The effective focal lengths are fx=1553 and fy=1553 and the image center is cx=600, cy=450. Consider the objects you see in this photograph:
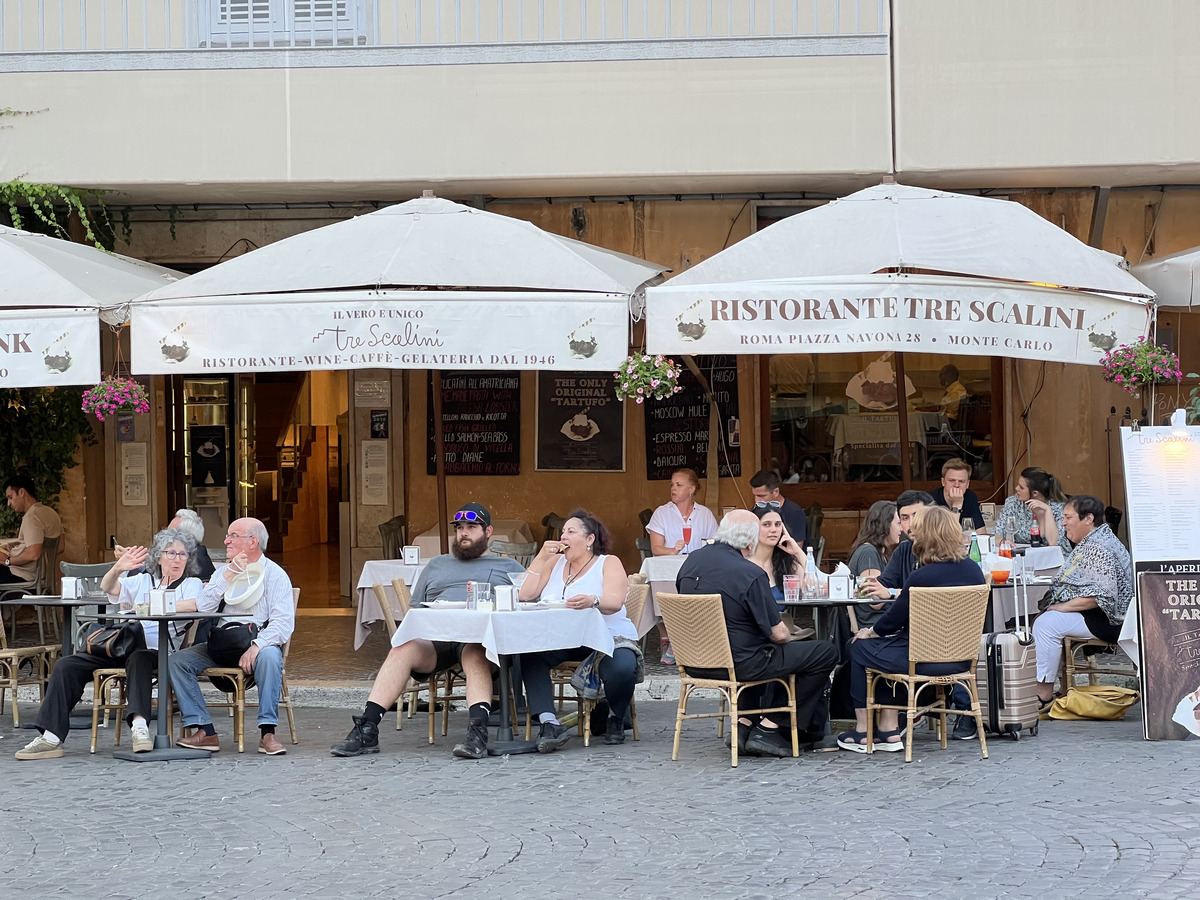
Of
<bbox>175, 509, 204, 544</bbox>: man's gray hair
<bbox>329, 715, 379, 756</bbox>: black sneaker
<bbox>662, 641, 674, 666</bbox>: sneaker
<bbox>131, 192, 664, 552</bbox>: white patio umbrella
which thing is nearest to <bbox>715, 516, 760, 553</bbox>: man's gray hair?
<bbox>131, 192, 664, 552</bbox>: white patio umbrella

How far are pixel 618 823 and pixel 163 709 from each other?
9.86 feet

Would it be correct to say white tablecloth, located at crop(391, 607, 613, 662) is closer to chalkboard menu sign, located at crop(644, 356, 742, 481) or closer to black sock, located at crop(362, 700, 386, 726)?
black sock, located at crop(362, 700, 386, 726)

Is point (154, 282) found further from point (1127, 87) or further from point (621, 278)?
point (1127, 87)

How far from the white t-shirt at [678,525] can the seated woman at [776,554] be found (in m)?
2.64

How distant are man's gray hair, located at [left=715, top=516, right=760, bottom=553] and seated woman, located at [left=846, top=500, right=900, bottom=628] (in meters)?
1.14

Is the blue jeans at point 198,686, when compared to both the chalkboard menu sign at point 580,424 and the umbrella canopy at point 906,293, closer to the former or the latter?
the umbrella canopy at point 906,293

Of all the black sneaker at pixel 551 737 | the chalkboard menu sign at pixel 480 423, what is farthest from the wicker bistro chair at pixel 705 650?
the chalkboard menu sign at pixel 480 423

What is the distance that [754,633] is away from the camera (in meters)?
8.20

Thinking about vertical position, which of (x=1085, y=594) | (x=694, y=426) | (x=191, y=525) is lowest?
(x=1085, y=594)

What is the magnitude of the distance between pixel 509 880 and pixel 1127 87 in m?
8.81

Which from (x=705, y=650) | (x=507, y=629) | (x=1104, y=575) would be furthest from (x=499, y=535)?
(x=1104, y=575)

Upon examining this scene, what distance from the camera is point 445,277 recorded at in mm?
9906

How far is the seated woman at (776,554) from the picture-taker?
862 centimetres

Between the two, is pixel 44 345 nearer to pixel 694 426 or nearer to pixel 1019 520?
pixel 694 426
